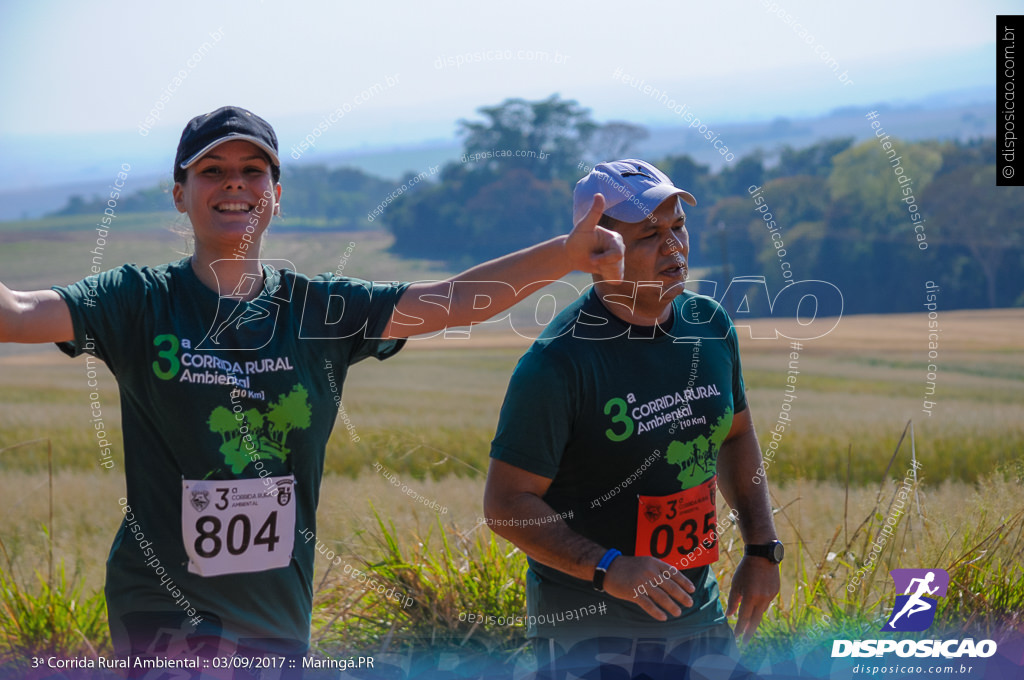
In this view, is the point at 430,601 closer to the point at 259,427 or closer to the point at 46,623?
the point at 46,623

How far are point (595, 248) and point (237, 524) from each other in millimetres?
1302

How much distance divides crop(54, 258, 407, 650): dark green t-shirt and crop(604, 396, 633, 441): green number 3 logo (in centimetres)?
85

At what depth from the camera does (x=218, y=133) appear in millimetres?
2988

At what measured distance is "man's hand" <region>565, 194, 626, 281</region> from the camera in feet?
8.84

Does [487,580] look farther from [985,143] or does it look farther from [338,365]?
[985,143]

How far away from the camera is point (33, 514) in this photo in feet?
25.7

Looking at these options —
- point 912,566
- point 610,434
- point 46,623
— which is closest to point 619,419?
point 610,434

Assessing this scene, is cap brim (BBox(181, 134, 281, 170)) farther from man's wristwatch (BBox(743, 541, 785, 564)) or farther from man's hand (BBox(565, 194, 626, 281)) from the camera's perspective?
man's wristwatch (BBox(743, 541, 785, 564))

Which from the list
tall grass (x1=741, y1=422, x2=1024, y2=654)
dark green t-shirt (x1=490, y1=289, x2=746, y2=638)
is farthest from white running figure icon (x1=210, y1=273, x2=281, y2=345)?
tall grass (x1=741, y1=422, x2=1024, y2=654)

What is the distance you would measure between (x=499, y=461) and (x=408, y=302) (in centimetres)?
56

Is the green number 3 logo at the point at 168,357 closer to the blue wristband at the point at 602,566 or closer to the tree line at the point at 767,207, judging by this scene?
the blue wristband at the point at 602,566

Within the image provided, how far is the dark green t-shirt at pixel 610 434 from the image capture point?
9.86 feet

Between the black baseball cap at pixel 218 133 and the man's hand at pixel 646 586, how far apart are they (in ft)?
5.38

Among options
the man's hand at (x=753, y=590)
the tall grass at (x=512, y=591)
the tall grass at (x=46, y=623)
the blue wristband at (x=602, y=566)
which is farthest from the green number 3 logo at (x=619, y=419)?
the tall grass at (x=46, y=623)
